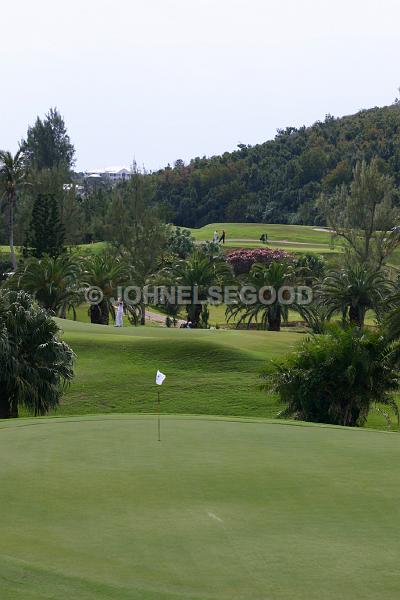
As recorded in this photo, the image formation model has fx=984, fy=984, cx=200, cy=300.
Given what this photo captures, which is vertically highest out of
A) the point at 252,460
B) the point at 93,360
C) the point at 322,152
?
the point at 322,152

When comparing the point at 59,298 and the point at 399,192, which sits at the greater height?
the point at 399,192

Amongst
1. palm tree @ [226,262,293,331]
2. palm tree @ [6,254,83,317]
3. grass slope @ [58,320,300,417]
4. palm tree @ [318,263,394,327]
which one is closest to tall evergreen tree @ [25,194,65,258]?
palm tree @ [6,254,83,317]

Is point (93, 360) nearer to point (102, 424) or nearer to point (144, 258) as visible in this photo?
point (102, 424)

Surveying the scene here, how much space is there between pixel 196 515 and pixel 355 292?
42.4m

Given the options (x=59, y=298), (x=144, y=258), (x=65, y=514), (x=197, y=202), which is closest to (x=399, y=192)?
(x=197, y=202)

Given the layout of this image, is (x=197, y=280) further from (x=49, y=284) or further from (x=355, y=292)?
(x=49, y=284)

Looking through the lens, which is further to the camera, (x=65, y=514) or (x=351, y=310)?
(x=351, y=310)

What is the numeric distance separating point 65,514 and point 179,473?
259 cm

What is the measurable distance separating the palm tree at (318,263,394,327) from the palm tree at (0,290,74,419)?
23.6 metres

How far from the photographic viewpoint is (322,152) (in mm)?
135250

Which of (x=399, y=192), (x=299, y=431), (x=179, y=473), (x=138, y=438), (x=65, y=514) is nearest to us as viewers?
(x=65, y=514)

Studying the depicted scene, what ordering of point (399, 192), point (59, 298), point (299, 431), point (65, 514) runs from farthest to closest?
point (399, 192) → point (59, 298) → point (299, 431) → point (65, 514)

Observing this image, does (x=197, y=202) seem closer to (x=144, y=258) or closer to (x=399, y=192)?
(x=399, y=192)

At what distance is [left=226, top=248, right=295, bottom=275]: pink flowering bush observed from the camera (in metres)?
86.1
